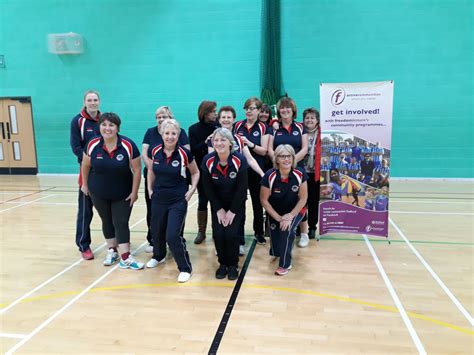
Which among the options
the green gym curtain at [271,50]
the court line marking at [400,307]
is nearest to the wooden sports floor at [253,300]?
the court line marking at [400,307]

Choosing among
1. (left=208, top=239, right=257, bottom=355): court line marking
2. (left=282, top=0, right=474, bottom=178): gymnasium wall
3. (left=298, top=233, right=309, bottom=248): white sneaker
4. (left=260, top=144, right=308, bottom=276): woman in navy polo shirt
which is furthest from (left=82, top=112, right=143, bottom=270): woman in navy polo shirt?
(left=282, top=0, right=474, bottom=178): gymnasium wall

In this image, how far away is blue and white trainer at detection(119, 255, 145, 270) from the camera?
318 centimetres

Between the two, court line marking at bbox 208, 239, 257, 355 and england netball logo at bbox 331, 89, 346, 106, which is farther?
england netball logo at bbox 331, 89, 346, 106

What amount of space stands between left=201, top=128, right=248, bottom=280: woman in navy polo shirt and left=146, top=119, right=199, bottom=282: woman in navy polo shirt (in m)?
0.24

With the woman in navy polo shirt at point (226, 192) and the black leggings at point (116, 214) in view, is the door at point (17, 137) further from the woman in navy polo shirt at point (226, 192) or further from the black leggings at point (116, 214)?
the woman in navy polo shirt at point (226, 192)

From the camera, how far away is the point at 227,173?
113 inches

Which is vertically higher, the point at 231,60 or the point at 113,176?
the point at 231,60

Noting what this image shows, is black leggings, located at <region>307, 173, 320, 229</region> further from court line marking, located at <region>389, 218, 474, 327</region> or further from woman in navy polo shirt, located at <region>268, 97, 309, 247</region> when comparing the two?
court line marking, located at <region>389, 218, 474, 327</region>

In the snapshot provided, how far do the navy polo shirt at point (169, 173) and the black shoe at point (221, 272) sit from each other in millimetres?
682

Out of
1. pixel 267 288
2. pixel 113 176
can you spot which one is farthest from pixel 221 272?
pixel 113 176

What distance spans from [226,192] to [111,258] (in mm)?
1291

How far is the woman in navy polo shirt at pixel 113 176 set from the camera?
2.94 metres

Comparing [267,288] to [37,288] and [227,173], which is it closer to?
[227,173]

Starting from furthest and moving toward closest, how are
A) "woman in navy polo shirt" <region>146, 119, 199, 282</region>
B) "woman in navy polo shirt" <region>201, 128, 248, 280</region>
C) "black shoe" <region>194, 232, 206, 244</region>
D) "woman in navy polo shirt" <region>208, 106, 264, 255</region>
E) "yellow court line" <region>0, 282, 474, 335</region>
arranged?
"black shoe" <region>194, 232, 206, 244</region> < "woman in navy polo shirt" <region>208, 106, 264, 255</region> < "woman in navy polo shirt" <region>146, 119, 199, 282</region> < "woman in navy polo shirt" <region>201, 128, 248, 280</region> < "yellow court line" <region>0, 282, 474, 335</region>
